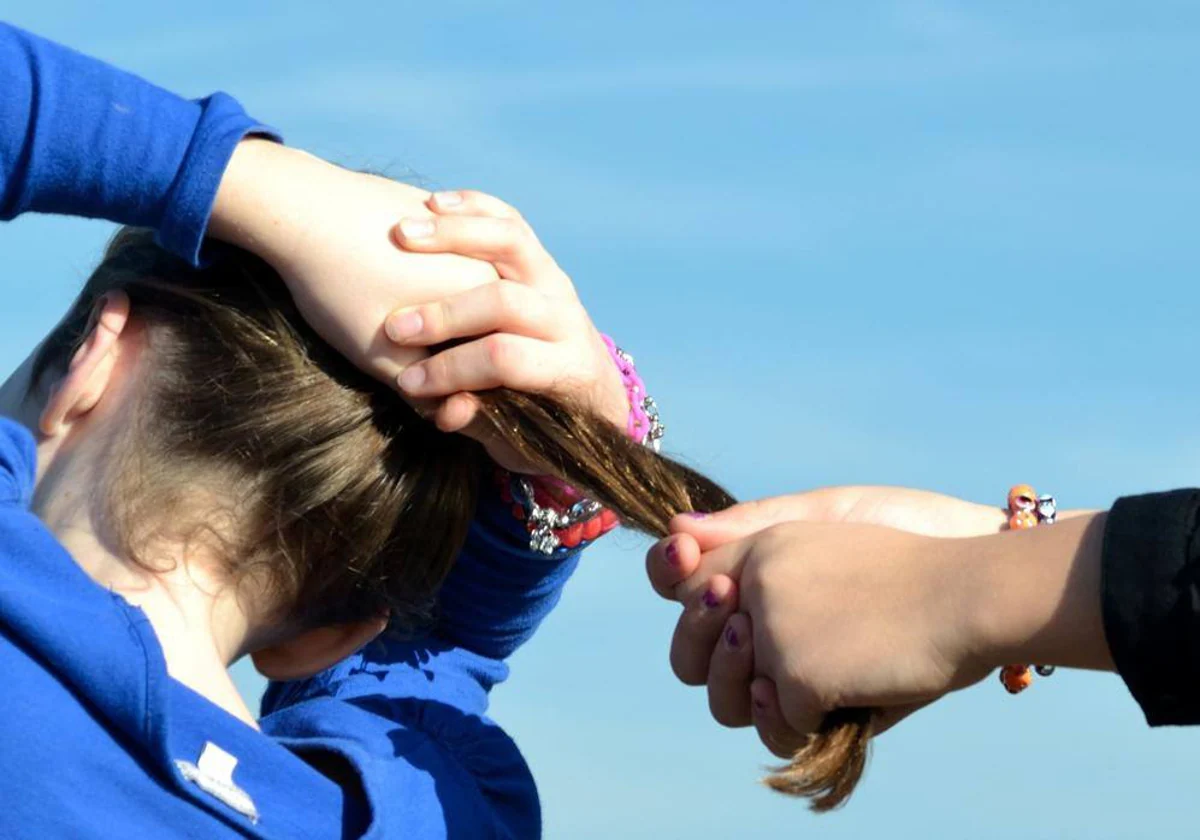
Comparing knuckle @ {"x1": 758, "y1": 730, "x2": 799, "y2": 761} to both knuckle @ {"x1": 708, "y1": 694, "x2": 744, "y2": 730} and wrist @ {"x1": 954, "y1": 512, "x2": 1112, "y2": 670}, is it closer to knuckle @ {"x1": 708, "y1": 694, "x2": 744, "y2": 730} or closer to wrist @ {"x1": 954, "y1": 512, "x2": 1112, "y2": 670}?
knuckle @ {"x1": 708, "y1": 694, "x2": 744, "y2": 730}

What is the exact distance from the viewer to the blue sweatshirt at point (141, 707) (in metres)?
2.49

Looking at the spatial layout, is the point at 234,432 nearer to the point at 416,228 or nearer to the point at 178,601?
the point at 178,601

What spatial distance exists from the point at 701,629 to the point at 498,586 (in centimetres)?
71

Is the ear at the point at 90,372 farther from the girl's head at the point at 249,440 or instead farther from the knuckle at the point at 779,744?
the knuckle at the point at 779,744

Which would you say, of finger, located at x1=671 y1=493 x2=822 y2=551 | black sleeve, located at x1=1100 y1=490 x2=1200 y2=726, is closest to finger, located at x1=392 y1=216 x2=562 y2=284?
finger, located at x1=671 y1=493 x2=822 y2=551

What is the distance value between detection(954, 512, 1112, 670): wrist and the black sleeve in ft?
0.08

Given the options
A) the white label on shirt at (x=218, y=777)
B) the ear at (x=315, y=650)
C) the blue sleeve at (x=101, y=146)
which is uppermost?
the blue sleeve at (x=101, y=146)

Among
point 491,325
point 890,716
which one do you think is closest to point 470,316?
point 491,325

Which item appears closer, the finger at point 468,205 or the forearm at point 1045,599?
the forearm at point 1045,599

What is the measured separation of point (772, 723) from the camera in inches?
103

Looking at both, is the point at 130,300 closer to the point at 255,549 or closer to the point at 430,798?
the point at 255,549

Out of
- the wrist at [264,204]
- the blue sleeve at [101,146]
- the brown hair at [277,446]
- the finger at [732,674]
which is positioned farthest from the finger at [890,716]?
the blue sleeve at [101,146]

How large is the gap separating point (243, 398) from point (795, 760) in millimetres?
865

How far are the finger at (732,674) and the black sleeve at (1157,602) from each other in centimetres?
54
